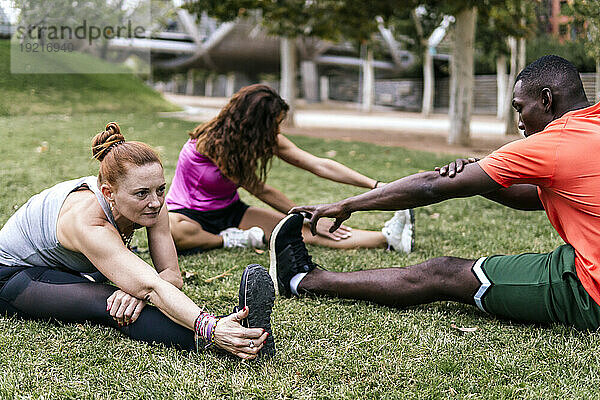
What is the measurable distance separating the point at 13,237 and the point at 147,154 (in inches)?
34.3

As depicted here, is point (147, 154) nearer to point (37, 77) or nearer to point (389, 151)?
point (389, 151)

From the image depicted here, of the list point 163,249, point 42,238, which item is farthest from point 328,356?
point 42,238

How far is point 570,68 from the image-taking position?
2.74 meters

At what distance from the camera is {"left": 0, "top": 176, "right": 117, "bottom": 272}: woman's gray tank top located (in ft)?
9.62

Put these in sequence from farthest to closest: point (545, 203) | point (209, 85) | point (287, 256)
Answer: point (209, 85) < point (287, 256) < point (545, 203)

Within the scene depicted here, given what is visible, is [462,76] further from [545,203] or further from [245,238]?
[545,203]

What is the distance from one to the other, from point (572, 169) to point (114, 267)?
2001 mm

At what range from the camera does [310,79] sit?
4138 centimetres

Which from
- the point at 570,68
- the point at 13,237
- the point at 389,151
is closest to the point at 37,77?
the point at 389,151

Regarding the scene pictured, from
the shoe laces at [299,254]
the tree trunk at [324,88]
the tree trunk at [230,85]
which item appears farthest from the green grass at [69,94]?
the tree trunk at [230,85]

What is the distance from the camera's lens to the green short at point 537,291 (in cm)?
280

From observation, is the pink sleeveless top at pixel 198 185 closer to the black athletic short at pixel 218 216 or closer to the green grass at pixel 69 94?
the black athletic short at pixel 218 216

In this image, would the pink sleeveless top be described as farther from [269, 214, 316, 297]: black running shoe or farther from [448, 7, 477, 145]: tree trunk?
[448, 7, 477, 145]: tree trunk

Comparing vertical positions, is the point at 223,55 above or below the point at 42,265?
above
